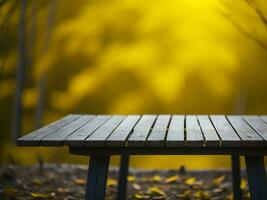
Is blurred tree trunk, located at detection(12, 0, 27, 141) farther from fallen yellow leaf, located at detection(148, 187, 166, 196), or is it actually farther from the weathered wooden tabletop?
the weathered wooden tabletop

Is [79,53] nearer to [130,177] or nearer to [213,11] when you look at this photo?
[213,11]

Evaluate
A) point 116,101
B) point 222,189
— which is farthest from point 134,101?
point 222,189

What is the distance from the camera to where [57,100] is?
777cm

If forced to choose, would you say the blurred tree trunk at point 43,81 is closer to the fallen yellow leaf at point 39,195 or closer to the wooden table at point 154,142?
the fallen yellow leaf at point 39,195

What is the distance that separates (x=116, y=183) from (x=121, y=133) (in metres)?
1.97

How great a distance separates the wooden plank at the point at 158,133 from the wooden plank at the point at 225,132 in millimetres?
241

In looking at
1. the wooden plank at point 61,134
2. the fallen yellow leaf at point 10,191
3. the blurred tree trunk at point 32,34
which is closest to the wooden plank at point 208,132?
the wooden plank at point 61,134

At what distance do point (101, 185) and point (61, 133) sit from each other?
32 centimetres

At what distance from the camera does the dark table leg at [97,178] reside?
2332 millimetres

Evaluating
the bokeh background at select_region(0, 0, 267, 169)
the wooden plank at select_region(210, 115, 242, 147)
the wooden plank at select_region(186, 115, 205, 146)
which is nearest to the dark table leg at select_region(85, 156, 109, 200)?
the wooden plank at select_region(186, 115, 205, 146)

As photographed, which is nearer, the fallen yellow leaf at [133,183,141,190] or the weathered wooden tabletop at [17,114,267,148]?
the weathered wooden tabletop at [17,114,267,148]

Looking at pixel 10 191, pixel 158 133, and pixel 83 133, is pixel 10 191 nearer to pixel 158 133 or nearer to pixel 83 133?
pixel 83 133

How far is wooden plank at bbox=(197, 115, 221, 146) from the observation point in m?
2.21

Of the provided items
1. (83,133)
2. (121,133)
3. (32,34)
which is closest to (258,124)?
(121,133)
